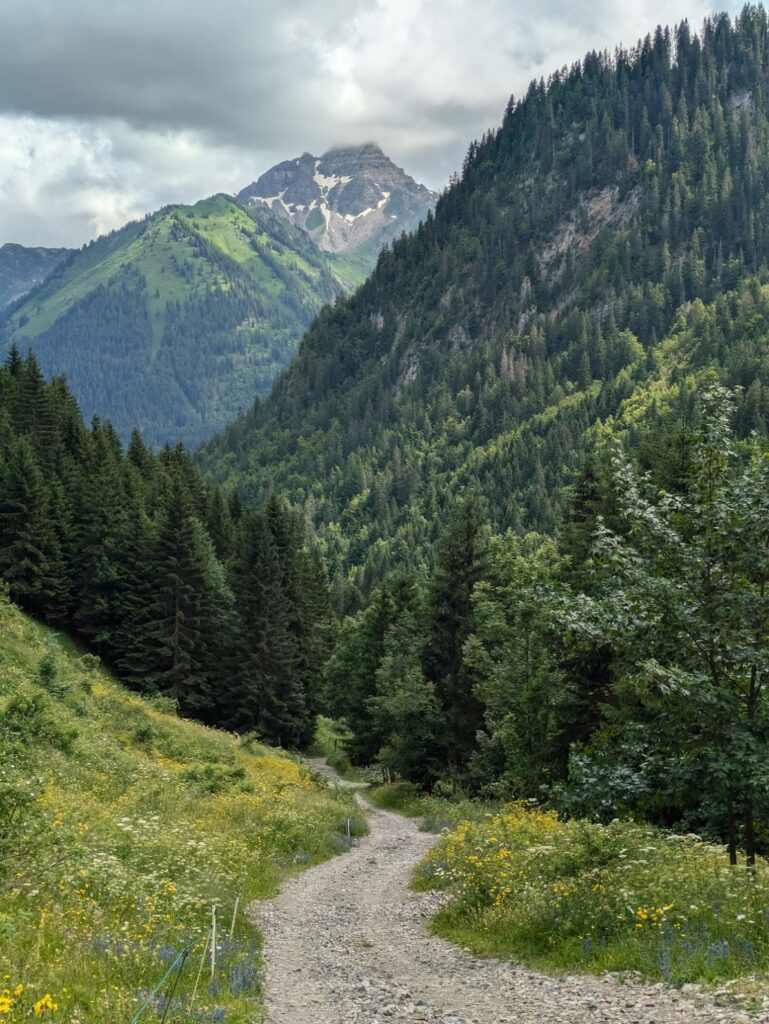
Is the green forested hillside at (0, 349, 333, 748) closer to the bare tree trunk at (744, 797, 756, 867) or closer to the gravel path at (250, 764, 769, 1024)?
the gravel path at (250, 764, 769, 1024)

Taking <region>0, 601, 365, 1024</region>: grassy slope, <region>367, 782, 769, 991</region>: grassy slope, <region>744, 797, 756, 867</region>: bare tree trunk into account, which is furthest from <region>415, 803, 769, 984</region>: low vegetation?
<region>0, 601, 365, 1024</region>: grassy slope

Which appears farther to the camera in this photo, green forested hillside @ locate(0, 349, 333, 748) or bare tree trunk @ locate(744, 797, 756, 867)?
green forested hillside @ locate(0, 349, 333, 748)

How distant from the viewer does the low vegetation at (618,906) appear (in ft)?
36.1

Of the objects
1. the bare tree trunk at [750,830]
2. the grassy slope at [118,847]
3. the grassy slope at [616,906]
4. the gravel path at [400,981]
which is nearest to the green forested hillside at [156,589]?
the grassy slope at [118,847]

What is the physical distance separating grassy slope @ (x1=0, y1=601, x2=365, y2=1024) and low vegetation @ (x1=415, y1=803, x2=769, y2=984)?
4757mm

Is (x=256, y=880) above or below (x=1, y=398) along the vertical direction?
below

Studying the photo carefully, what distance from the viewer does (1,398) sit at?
79.4 metres

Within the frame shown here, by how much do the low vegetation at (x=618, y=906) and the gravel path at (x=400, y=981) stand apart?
1.97ft

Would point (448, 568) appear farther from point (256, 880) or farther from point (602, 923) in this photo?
point (602, 923)

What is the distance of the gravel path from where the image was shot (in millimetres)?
10156

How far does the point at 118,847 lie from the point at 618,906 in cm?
952

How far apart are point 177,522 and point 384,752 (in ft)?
78.3

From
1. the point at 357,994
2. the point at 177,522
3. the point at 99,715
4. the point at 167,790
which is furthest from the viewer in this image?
the point at 177,522

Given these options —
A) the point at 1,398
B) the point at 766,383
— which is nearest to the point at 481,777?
the point at 1,398
